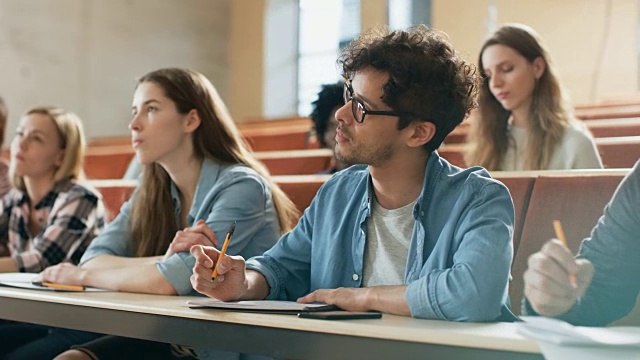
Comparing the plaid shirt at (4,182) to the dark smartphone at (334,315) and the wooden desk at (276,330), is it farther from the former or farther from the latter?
the dark smartphone at (334,315)

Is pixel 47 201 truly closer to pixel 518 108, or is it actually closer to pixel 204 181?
pixel 204 181

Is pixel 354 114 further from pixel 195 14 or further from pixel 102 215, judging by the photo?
pixel 195 14

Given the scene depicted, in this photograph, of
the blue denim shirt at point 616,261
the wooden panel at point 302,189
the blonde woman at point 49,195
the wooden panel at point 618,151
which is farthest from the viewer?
the blonde woman at point 49,195

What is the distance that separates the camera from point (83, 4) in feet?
21.8

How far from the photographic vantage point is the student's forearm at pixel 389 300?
1.34 m

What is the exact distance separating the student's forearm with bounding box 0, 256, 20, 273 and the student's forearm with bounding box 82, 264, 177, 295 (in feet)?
2.05

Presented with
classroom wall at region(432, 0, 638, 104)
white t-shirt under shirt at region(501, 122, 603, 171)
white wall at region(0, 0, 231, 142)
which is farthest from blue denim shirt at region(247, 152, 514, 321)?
A: white wall at region(0, 0, 231, 142)

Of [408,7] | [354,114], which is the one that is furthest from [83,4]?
[354,114]

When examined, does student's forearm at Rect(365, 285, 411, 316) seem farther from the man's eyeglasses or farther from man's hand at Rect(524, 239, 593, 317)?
the man's eyeglasses

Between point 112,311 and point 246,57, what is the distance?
6298 mm

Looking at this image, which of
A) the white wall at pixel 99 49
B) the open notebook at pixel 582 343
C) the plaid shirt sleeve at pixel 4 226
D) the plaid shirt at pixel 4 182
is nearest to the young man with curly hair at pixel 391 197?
the open notebook at pixel 582 343

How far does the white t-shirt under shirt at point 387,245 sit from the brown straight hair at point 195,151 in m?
0.58

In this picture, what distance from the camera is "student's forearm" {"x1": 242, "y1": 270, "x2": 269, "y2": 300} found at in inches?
62.0

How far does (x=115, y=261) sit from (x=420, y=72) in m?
0.94
